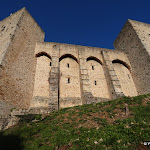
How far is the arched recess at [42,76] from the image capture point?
11917 mm

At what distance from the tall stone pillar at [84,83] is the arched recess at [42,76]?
3615 mm

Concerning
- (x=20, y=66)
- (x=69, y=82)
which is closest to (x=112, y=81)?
(x=69, y=82)

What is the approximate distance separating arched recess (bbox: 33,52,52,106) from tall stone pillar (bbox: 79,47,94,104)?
3.62m

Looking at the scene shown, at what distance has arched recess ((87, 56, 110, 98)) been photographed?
13.5 meters

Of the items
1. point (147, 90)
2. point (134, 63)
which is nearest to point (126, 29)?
point (134, 63)

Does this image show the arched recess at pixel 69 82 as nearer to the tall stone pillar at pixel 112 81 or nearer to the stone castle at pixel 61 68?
the stone castle at pixel 61 68

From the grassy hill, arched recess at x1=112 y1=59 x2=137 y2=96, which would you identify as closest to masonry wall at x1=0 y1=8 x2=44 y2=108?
the grassy hill

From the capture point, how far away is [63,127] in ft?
19.5

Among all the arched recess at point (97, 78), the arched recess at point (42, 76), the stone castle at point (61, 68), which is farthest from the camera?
the arched recess at point (97, 78)

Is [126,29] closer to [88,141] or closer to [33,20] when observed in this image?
[33,20]

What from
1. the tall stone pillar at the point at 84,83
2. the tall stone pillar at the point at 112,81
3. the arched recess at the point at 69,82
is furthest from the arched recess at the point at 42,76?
the tall stone pillar at the point at 112,81

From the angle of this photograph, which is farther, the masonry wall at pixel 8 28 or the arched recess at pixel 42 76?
the arched recess at pixel 42 76

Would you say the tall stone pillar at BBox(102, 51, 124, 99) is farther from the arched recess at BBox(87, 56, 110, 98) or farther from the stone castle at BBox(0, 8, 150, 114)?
the arched recess at BBox(87, 56, 110, 98)

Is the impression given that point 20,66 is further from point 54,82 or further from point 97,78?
point 97,78
